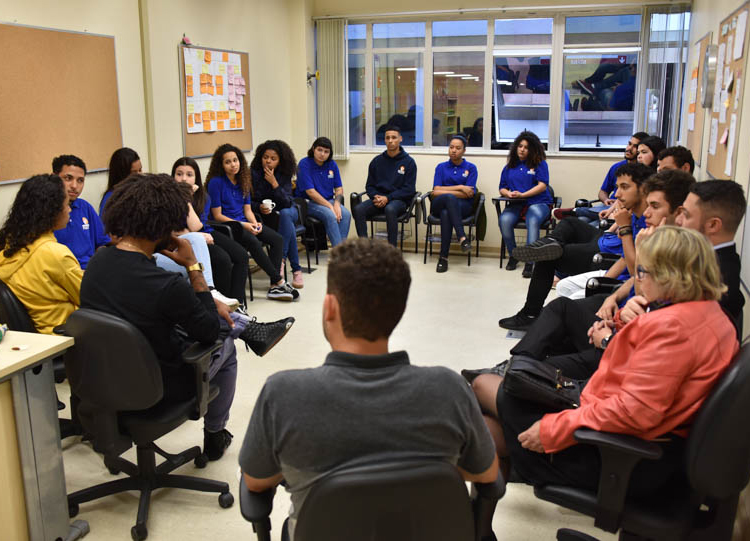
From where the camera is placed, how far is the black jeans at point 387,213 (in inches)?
257

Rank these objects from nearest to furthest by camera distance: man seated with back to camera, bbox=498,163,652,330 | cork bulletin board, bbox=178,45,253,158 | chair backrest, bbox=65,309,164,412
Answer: chair backrest, bbox=65,309,164,412
man seated with back to camera, bbox=498,163,652,330
cork bulletin board, bbox=178,45,253,158

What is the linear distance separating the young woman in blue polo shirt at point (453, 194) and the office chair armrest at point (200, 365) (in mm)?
4137

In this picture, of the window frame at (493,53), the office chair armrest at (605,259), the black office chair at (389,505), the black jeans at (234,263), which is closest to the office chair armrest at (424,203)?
the window frame at (493,53)

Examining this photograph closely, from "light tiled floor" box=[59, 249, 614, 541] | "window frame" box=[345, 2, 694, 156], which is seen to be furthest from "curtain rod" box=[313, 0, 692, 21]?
"light tiled floor" box=[59, 249, 614, 541]

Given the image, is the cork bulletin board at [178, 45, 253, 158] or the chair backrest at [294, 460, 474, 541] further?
the cork bulletin board at [178, 45, 253, 158]

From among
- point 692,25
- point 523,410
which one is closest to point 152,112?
point 523,410

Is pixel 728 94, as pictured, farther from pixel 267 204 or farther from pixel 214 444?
pixel 267 204

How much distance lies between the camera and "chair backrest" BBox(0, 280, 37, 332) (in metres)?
2.76

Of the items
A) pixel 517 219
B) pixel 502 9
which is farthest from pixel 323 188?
pixel 502 9

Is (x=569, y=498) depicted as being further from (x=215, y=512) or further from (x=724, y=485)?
(x=215, y=512)

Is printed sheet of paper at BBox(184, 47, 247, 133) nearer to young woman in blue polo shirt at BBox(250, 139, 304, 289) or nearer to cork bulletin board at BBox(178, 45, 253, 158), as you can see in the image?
cork bulletin board at BBox(178, 45, 253, 158)

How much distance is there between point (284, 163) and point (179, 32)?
1.43 metres

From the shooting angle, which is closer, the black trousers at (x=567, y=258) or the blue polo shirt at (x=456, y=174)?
the black trousers at (x=567, y=258)

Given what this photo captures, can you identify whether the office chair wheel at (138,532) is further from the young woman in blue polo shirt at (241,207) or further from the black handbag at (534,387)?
the young woman in blue polo shirt at (241,207)
